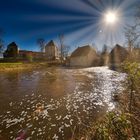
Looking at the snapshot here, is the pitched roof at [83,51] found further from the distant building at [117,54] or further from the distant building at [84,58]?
the distant building at [117,54]

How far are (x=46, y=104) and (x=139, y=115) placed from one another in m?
5.53

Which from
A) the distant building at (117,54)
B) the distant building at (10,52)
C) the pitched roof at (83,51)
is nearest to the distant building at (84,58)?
the pitched roof at (83,51)

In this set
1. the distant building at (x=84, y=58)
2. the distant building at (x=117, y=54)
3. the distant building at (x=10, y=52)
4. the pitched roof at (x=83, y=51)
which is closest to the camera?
the distant building at (x=117, y=54)

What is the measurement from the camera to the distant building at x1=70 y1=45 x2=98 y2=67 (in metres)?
59.6

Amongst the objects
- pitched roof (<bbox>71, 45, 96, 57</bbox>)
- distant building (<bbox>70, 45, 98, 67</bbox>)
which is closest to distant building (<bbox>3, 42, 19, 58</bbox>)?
distant building (<bbox>70, 45, 98, 67</bbox>)

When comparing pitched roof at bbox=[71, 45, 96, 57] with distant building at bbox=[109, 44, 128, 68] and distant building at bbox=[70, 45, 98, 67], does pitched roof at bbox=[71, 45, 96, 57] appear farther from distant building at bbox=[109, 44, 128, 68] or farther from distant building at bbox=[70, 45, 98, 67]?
distant building at bbox=[109, 44, 128, 68]

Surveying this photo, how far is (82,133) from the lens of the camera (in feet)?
18.3

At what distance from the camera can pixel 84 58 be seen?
59.7 meters

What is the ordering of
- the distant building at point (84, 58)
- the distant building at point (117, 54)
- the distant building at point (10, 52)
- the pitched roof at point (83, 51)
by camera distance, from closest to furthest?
the distant building at point (117, 54) → the distant building at point (84, 58) → the pitched roof at point (83, 51) → the distant building at point (10, 52)

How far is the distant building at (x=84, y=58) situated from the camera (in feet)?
196

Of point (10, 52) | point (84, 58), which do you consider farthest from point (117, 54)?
point (10, 52)

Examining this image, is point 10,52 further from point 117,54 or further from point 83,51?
point 117,54

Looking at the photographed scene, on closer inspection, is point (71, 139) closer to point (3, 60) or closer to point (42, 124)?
point (42, 124)

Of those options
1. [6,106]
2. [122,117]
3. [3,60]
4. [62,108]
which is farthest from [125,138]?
[3,60]
